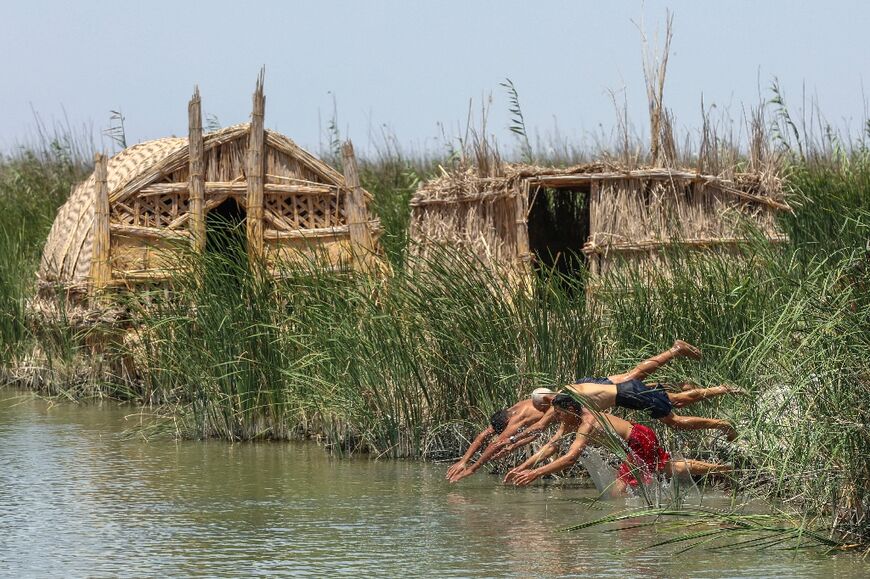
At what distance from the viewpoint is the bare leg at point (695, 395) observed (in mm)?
9062

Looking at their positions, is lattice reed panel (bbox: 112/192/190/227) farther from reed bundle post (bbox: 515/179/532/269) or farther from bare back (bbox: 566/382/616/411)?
bare back (bbox: 566/382/616/411)

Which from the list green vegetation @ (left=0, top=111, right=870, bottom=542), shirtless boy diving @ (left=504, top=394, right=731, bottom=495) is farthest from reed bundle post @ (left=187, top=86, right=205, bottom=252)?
shirtless boy diving @ (left=504, top=394, right=731, bottom=495)

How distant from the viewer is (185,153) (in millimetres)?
15508

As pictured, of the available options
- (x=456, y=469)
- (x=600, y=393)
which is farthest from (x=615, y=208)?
(x=600, y=393)

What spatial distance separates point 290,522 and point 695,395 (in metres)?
2.54

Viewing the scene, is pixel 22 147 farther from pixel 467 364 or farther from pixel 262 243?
pixel 467 364

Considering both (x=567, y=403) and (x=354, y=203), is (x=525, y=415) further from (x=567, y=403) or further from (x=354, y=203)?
(x=354, y=203)

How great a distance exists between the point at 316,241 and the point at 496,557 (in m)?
8.73

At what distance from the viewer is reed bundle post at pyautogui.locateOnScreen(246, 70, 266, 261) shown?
614 inches

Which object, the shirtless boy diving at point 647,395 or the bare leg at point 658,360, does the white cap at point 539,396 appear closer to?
the shirtless boy diving at point 647,395

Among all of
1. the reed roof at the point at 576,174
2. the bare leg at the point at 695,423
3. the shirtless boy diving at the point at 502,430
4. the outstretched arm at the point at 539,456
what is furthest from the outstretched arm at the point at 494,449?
the reed roof at the point at 576,174

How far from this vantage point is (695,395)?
9.07 meters

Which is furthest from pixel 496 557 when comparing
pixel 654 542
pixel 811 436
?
pixel 811 436

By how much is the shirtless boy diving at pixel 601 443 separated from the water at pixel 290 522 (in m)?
0.31
